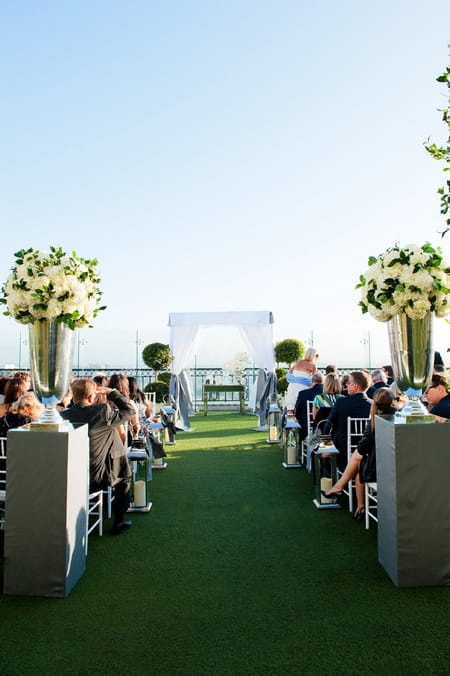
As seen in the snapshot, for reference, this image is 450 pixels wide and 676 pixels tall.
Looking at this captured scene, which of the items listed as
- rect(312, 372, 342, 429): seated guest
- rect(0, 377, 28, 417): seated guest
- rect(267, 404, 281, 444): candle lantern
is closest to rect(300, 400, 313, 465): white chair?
rect(312, 372, 342, 429): seated guest

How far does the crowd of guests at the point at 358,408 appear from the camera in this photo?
412cm

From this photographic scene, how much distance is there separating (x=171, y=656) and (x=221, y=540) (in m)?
1.63

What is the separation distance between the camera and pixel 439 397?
4.58 m

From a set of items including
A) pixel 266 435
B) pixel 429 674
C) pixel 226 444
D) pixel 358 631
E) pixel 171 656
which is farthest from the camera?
pixel 266 435

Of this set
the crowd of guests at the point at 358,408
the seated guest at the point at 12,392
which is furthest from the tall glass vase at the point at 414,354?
the seated guest at the point at 12,392

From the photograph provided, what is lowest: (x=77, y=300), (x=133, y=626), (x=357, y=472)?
(x=133, y=626)

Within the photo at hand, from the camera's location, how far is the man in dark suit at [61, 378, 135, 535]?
13.1ft

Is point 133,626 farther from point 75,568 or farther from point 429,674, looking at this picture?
point 429,674

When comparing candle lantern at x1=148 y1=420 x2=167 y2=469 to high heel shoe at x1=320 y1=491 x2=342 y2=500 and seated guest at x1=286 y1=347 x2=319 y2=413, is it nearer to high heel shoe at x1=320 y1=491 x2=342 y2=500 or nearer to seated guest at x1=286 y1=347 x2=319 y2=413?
high heel shoe at x1=320 y1=491 x2=342 y2=500

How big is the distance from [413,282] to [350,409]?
225cm

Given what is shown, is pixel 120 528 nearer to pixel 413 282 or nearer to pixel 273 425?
pixel 413 282

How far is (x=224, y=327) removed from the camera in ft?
38.0

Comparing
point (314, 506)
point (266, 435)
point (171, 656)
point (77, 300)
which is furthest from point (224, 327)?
point (171, 656)

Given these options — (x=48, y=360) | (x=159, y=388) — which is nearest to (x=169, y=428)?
(x=159, y=388)
